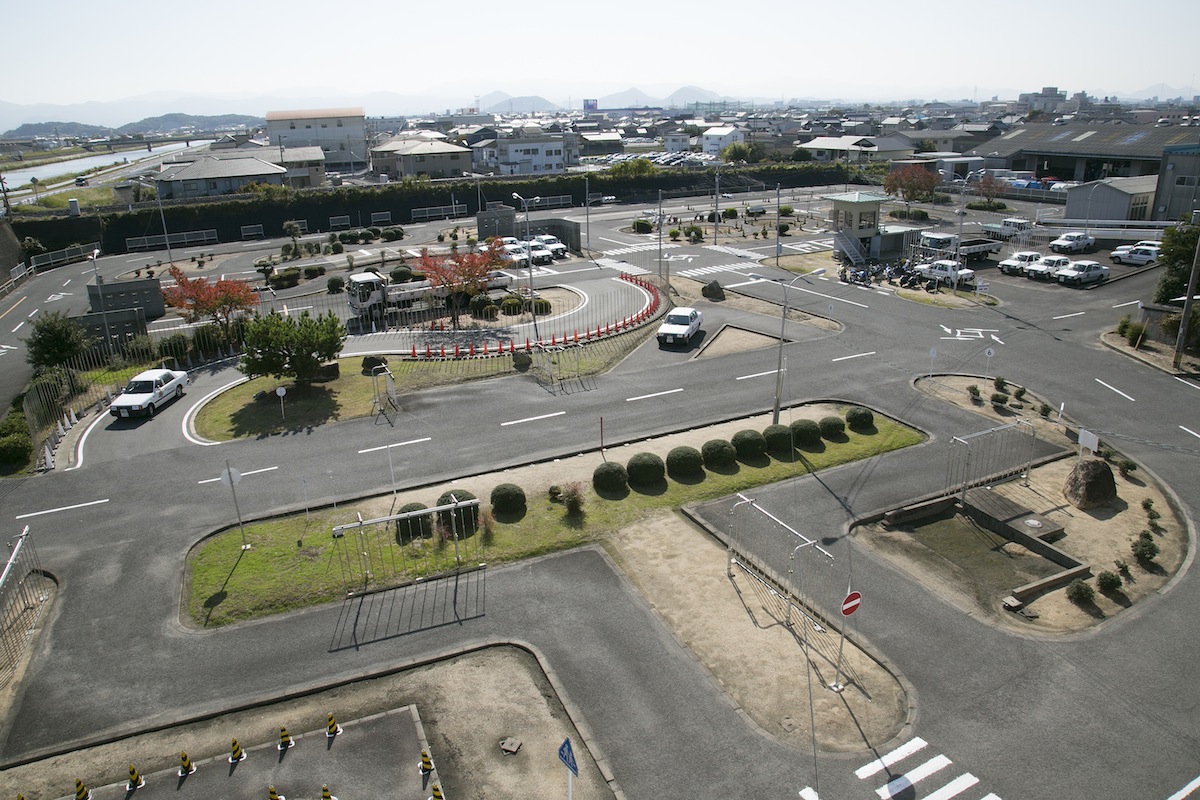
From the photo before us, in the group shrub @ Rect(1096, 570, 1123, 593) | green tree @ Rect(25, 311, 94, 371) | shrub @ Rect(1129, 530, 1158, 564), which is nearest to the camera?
shrub @ Rect(1096, 570, 1123, 593)

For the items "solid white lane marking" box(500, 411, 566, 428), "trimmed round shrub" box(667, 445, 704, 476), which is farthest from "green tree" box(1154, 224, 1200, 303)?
"solid white lane marking" box(500, 411, 566, 428)

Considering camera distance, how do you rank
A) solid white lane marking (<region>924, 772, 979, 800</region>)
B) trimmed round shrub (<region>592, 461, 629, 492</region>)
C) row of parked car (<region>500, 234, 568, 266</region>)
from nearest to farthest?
1. solid white lane marking (<region>924, 772, 979, 800</region>)
2. trimmed round shrub (<region>592, 461, 629, 492</region>)
3. row of parked car (<region>500, 234, 568, 266</region>)

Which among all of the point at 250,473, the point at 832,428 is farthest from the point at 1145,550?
the point at 250,473

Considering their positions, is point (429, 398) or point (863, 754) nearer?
point (863, 754)

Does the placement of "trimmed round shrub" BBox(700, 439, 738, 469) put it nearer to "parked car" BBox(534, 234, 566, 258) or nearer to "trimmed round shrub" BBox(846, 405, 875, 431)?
"trimmed round shrub" BBox(846, 405, 875, 431)

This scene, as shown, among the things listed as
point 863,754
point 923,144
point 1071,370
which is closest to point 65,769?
point 863,754

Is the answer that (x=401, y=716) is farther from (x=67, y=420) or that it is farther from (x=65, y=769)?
(x=67, y=420)
